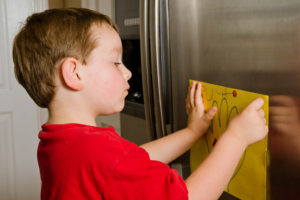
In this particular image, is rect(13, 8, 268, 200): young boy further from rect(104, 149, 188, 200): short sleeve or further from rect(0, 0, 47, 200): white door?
rect(0, 0, 47, 200): white door

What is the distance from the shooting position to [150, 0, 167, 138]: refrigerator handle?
1041 millimetres

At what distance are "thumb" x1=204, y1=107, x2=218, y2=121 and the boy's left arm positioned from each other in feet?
0.05

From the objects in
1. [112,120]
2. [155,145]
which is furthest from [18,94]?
[155,145]

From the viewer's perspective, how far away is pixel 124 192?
2.25ft

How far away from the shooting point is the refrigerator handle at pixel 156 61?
1.04 metres

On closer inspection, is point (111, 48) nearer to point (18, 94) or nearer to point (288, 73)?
point (288, 73)

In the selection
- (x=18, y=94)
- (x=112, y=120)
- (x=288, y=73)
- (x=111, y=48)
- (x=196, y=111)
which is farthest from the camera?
(x=18, y=94)

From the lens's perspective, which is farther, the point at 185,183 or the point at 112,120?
the point at 112,120

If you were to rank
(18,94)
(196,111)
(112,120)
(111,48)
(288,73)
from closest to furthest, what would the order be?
(288,73)
(111,48)
(196,111)
(112,120)
(18,94)

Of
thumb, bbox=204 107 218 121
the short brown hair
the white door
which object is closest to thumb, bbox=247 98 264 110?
thumb, bbox=204 107 218 121

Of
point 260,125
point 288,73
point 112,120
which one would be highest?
point 288,73

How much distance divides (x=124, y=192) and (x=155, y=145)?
293 mm

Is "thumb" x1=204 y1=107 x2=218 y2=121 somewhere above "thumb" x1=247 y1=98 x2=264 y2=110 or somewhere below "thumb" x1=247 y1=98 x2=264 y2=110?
below

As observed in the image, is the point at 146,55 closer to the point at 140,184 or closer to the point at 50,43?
the point at 50,43
